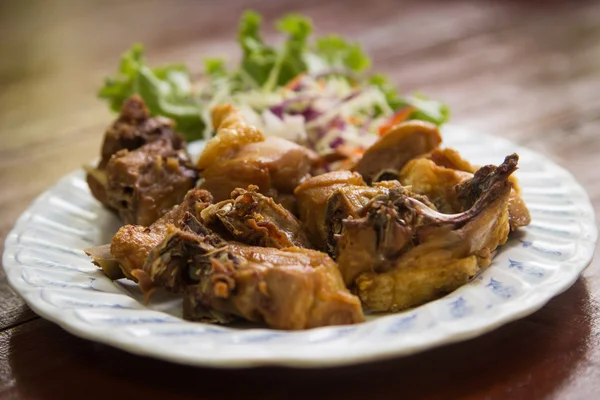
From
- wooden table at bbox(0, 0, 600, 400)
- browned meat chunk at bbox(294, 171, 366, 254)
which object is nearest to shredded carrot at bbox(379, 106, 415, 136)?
wooden table at bbox(0, 0, 600, 400)

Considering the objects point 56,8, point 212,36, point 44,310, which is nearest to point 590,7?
point 212,36

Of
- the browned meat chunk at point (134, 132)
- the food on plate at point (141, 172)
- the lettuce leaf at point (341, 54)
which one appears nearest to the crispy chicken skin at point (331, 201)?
the food on plate at point (141, 172)

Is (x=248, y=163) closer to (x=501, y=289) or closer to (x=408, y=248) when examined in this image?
(x=408, y=248)

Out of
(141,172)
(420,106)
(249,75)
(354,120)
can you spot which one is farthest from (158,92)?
(141,172)

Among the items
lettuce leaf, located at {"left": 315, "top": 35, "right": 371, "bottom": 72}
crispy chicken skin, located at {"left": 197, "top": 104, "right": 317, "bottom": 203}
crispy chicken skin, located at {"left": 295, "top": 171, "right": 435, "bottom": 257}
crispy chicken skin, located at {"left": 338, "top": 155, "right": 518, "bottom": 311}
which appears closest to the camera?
crispy chicken skin, located at {"left": 338, "top": 155, "right": 518, "bottom": 311}

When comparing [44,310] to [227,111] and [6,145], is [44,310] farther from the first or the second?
[6,145]

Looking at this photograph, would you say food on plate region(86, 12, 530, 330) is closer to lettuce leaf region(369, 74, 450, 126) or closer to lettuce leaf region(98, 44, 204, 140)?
lettuce leaf region(369, 74, 450, 126)
